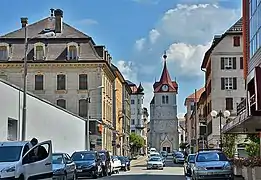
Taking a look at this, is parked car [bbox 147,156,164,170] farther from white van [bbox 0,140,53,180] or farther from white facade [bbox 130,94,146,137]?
white facade [bbox 130,94,146,137]

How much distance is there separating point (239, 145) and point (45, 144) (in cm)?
4787

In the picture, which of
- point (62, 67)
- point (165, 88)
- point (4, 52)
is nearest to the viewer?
point (4, 52)

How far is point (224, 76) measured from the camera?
254 feet

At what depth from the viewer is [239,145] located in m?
65.9

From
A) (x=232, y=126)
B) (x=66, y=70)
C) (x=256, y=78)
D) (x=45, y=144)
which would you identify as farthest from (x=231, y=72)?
(x=45, y=144)

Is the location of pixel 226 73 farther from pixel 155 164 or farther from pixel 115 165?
pixel 115 165

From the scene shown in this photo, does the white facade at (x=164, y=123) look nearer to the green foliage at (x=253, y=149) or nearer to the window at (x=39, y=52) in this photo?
the window at (x=39, y=52)

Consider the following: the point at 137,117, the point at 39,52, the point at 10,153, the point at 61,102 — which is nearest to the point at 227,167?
the point at 10,153

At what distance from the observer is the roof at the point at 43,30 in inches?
2990

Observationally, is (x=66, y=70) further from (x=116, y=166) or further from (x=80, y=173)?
(x=80, y=173)

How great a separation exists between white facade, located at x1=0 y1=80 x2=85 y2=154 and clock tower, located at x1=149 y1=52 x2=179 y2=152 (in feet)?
379

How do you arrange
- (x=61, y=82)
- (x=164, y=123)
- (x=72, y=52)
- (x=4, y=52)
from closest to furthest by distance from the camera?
(x=4, y=52) → (x=72, y=52) → (x=61, y=82) → (x=164, y=123)

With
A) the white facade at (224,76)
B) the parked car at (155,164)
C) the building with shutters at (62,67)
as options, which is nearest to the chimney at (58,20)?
the building with shutters at (62,67)

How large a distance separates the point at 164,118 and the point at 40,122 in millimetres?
136533
